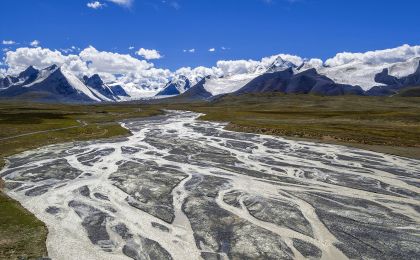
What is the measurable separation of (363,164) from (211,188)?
24.2m

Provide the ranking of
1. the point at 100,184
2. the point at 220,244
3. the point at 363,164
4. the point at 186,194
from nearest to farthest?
the point at 220,244
the point at 186,194
the point at 100,184
the point at 363,164

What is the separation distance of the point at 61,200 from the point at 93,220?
7.14m

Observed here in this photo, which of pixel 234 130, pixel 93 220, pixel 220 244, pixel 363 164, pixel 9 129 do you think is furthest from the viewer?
pixel 234 130

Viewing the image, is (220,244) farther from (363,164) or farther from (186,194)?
(363,164)

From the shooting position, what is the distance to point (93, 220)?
3206 cm

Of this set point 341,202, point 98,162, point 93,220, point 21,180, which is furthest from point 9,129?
point 341,202

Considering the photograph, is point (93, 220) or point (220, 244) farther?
point (93, 220)

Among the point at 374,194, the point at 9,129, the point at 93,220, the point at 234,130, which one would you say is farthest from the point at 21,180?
the point at 234,130

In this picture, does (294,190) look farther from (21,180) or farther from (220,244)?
(21,180)

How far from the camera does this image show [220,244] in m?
27.2

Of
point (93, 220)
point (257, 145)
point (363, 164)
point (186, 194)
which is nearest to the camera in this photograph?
point (93, 220)

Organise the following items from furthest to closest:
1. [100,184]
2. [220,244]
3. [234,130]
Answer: [234,130] < [100,184] < [220,244]

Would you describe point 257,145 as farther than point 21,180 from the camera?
Yes

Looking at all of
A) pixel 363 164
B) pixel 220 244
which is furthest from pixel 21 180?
pixel 363 164
